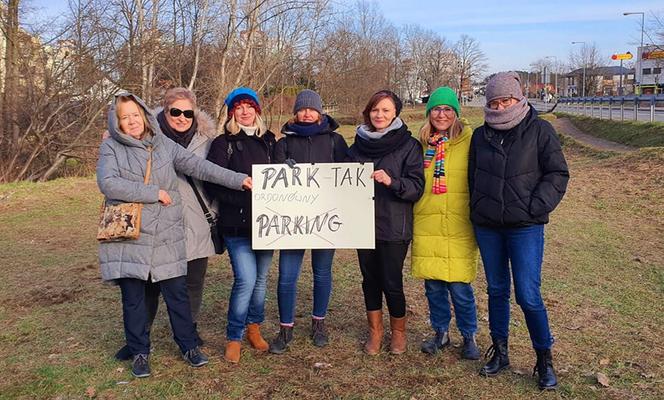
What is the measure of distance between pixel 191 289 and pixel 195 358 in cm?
58

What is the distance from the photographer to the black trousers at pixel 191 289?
14.5 feet

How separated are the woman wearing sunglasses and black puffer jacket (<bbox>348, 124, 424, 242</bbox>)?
116 cm

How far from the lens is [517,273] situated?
12.4 ft

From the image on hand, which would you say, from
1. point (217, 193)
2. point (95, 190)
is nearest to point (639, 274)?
point (217, 193)

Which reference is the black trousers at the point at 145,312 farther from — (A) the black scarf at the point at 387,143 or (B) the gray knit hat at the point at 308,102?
(A) the black scarf at the point at 387,143

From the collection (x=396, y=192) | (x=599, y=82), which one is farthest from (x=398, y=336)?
(x=599, y=82)

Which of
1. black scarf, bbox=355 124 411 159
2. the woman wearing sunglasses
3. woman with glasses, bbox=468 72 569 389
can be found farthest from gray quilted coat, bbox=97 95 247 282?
woman with glasses, bbox=468 72 569 389

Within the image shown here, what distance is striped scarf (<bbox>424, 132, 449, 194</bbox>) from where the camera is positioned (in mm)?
4105

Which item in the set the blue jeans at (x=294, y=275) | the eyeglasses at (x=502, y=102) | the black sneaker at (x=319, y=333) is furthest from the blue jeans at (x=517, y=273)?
the black sneaker at (x=319, y=333)

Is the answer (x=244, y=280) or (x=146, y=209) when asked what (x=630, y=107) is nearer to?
(x=244, y=280)

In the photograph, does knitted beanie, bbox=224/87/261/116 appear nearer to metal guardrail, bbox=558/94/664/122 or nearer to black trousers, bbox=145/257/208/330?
black trousers, bbox=145/257/208/330

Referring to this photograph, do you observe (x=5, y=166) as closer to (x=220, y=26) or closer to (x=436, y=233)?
(x=220, y=26)

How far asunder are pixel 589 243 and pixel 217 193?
5888 mm

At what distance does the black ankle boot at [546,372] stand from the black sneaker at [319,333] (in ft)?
5.33
